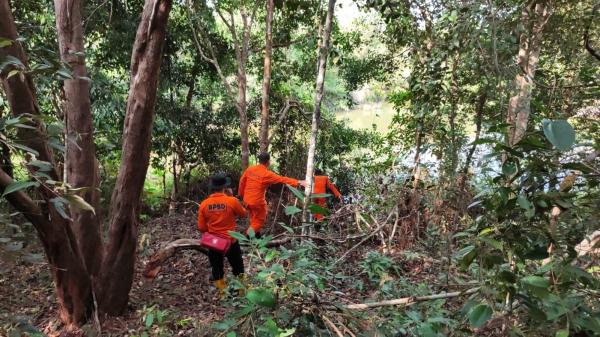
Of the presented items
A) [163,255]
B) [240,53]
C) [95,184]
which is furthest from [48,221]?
[240,53]

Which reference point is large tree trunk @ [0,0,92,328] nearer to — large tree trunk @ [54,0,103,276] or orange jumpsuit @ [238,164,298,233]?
large tree trunk @ [54,0,103,276]

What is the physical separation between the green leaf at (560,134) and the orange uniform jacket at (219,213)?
410 cm

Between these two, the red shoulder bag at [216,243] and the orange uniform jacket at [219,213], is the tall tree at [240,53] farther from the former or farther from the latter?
the red shoulder bag at [216,243]

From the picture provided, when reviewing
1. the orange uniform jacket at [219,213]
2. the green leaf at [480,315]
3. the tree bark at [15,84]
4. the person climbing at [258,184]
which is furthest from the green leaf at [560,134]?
the person climbing at [258,184]

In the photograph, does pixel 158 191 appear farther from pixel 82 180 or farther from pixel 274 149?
pixel 82 180

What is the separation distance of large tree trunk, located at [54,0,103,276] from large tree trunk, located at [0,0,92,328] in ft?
0.84

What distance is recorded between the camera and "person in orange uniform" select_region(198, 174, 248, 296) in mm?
5000

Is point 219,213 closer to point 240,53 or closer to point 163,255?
point 163,255

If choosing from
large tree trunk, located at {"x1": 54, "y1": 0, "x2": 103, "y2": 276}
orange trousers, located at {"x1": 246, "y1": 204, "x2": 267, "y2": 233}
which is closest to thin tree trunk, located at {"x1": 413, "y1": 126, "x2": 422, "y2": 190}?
orange trousers, located at {"x1": 246, "y1": 204, "x2": 267, "y2": 233}

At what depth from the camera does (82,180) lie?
12.7 ft

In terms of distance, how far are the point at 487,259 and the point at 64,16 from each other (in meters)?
3.76

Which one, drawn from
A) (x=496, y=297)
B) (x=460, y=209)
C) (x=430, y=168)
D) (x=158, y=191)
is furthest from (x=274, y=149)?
(x=496, y=297)

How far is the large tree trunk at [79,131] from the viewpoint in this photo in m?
3.72

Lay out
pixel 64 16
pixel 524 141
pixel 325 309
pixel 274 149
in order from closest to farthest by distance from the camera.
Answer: pixel 524 141, pixel 325 309, pixel 64 16, pixel 274 149
